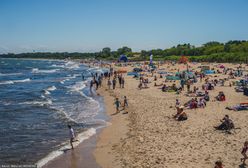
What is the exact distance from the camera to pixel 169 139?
15.0m

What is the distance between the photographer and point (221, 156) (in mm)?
12094

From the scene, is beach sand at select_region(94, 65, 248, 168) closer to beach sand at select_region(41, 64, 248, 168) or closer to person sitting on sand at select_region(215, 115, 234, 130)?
beach sand at select_region(41, 64, 248, 168)

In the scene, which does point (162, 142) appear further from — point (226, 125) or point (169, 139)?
point (226, 125)

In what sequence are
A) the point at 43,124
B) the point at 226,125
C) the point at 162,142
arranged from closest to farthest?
the point at 162,142 < the point at 226,125 < the point at 43,124

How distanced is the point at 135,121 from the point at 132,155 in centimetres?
659

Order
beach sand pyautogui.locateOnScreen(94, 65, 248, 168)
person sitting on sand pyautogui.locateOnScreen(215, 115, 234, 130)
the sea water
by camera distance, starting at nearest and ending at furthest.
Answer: beach sand pyautogui.locateOnScreen(94, 65, 248, 168), the sea water, person sitting on sand pyautogui.locateOnScreen(215, 115, 234, 130)

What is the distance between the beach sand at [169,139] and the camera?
40.1 ft

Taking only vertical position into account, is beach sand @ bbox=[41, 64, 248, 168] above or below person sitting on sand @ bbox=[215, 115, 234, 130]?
below

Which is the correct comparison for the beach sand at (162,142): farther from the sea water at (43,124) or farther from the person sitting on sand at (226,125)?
the sea water at (43,124)

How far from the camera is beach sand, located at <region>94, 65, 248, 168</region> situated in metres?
12.2

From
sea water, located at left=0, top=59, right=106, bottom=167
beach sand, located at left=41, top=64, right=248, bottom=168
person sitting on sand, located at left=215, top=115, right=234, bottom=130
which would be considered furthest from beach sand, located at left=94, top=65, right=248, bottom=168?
sea water, located at left=0, top=59, right=106, bottom=167

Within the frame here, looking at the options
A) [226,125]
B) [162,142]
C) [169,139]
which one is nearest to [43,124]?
[162,142]

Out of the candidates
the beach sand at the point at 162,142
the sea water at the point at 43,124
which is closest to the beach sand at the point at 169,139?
the beach sand at the point at 162,142

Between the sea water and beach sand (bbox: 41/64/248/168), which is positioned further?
the sea water
